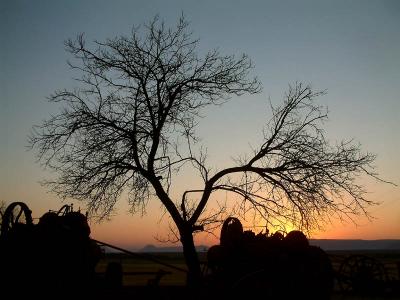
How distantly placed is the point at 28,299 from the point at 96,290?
5.28 feet

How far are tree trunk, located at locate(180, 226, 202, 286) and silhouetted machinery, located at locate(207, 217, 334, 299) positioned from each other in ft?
7.76

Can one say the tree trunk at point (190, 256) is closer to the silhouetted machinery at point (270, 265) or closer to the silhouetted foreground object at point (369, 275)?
the silhouetted machinery at point (270, 265)

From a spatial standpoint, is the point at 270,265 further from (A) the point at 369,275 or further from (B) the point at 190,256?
(A) the point at 369,275

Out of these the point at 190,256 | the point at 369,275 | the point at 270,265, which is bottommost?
the point at 369,275

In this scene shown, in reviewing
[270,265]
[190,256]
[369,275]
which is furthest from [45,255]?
[369,275]

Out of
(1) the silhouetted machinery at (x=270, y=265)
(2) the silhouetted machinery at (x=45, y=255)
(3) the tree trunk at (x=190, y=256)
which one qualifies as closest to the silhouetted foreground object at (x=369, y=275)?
(1) the silhouetted machinery at (x=270, y=265)

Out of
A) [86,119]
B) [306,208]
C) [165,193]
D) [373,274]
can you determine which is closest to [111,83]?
[86,119]

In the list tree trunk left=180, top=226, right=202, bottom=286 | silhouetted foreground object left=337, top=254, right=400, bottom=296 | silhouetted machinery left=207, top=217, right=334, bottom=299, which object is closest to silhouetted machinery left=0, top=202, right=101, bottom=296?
silhouetted machinery left=207, top=217, right=334, bottom=299

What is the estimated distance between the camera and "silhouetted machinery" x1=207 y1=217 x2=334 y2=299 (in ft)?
32.0

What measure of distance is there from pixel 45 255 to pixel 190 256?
6.50 m

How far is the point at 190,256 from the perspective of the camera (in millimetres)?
15016

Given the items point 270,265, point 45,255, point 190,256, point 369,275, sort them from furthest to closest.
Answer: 1. point 369,275
2. point 190,256
3. point 270,265
4. point 45,255

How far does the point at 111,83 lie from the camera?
16234 mm

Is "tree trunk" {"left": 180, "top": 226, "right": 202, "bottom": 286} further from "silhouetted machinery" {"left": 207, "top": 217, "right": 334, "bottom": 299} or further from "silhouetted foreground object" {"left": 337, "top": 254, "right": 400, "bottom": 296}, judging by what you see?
"silhouetted foreground object" {"left": 337, "top": 254, "right": 400, "bottom": 296}
